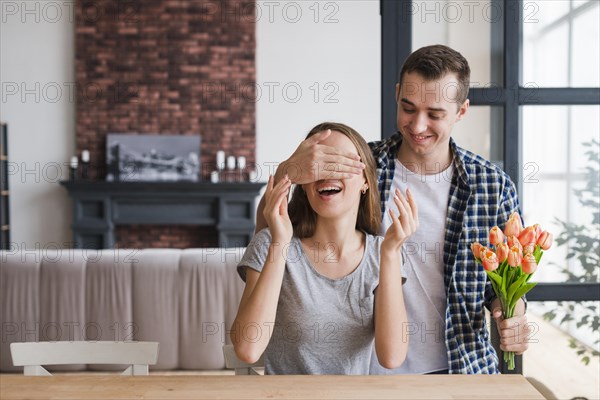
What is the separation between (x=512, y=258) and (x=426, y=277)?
379 millimetres

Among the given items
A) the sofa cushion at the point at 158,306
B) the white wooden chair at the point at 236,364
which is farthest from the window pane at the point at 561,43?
the sofa cushion at the point at 158,306

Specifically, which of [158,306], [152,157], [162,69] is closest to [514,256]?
[158,306]

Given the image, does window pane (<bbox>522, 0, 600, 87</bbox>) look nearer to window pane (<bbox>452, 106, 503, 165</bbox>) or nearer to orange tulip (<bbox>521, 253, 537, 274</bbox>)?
window pane (<bbox>452, 106, 503, 165</bbox>)

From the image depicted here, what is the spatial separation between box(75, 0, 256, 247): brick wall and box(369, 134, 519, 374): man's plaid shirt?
5706mm

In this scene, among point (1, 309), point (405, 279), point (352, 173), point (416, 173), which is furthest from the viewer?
point (1, 309)

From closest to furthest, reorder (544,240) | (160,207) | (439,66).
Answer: (544,240) → (439,66) → (160,207)

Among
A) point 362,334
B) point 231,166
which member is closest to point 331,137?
point 362,334

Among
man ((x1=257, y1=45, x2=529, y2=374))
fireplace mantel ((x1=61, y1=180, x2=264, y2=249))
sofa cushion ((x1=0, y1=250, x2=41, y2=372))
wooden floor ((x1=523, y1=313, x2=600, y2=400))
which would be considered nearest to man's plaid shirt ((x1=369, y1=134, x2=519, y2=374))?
man ((x1=257, y1=45, x2=529, y2=374))

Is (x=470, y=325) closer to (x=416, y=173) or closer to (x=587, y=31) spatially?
(x=416, y=173)

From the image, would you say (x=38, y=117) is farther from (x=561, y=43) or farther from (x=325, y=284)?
(x=325, y=284)

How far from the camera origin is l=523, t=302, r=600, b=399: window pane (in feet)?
7.00

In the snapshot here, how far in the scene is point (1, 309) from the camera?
3314 millimetres

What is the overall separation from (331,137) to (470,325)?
600 mm

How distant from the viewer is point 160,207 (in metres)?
7.07
